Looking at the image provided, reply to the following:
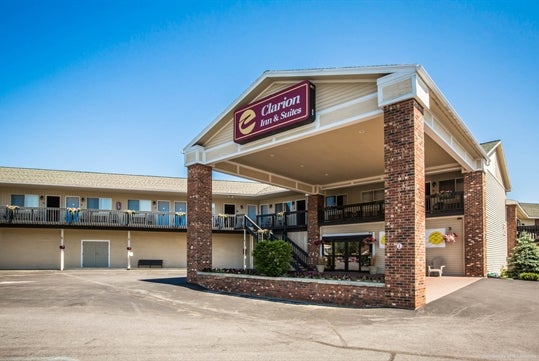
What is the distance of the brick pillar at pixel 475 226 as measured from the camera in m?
18.2

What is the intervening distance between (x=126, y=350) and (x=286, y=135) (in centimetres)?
985

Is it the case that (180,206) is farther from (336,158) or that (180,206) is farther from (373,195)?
(336,158)

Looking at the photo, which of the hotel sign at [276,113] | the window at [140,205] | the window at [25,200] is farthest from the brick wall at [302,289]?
the window at [25,200]

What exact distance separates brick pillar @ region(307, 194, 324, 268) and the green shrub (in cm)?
1134

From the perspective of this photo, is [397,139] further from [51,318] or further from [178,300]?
[51,318]

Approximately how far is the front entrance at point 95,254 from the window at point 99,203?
2565mm

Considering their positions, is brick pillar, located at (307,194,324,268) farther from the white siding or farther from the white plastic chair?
the white siding

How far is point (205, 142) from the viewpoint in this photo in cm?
1881

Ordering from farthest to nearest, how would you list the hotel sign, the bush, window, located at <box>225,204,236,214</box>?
1. window, located at <box>225,204,236,214</box>
2. the bush
3. the hotel sign

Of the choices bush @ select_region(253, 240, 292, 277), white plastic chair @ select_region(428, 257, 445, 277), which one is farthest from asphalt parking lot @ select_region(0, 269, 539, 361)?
white plastic chair @ select_region(428, 257, 445, 277)

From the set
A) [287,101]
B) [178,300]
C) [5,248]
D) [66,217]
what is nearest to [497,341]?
[178,300]

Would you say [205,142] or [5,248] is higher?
[205,142]

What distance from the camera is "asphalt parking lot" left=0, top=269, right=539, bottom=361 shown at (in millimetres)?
6691

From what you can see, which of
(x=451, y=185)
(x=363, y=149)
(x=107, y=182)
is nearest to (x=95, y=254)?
(x=107, y=182)
